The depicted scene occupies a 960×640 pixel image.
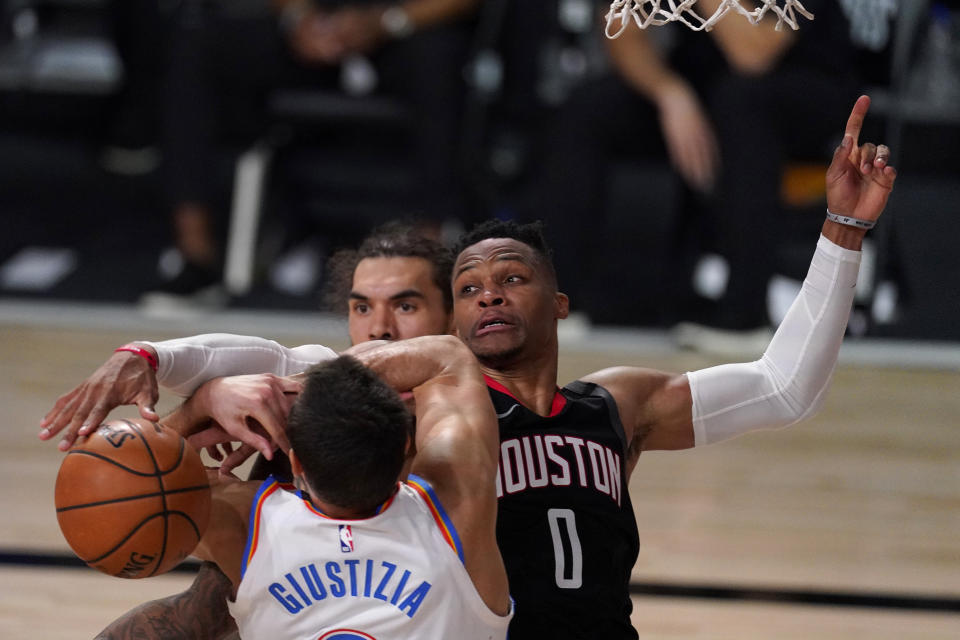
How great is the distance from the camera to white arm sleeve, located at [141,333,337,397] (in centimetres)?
284

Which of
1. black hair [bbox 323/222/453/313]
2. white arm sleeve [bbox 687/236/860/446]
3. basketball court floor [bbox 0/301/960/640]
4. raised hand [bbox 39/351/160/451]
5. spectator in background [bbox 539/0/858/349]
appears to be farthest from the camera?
spectator in background [bbox 539/0/858/349]

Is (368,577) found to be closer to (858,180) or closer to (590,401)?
(590,401)

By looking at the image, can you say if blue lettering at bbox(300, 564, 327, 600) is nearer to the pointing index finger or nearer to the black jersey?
the black jersey

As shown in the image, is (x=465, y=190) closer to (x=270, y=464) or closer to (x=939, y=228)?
(x=939, y=228)

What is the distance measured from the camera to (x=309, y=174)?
25.6 ft

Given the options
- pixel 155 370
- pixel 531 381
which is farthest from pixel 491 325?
pixel 155 370

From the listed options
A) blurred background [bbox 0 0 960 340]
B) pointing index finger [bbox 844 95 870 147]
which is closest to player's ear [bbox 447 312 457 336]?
pointing index finger [bbox 844 95 870 147]

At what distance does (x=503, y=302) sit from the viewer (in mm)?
2982

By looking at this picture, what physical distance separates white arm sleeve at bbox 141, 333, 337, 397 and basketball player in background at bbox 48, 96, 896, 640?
0.43 m

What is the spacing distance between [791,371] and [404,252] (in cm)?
107

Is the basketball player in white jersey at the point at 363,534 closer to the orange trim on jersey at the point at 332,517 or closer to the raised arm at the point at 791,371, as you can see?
the orange trim on jersey at the point at 332,517

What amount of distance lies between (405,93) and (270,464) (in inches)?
178

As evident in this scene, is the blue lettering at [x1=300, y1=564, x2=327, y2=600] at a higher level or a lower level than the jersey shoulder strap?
lower

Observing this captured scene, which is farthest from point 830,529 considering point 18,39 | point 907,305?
point 18,39
